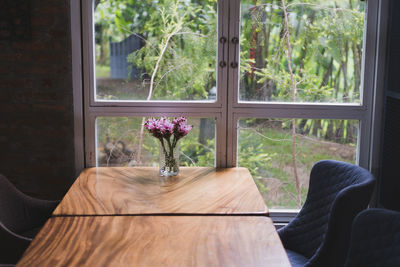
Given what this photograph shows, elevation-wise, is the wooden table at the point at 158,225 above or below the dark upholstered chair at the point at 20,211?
above

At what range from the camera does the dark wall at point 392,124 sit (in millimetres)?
3236

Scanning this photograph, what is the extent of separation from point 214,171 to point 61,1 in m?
A: 1.52

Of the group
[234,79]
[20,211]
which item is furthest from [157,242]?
[234,79]

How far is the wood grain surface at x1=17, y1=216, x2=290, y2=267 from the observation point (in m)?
1.91

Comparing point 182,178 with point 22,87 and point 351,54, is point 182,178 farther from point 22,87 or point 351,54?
point 351,54

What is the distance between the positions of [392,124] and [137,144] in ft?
5.74

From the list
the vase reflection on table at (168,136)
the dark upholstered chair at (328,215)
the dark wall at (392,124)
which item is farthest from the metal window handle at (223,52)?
the dark wall at (392,124)

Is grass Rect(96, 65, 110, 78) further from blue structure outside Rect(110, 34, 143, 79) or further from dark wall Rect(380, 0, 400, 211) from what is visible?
dark wall Rect(380, 0, 400, 211)

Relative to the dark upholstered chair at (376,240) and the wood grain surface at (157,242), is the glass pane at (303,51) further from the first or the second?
the dark upholstered chair at (376,240)

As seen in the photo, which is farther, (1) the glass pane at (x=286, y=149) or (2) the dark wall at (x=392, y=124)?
(1) the glass pane at (x=286, y=149)

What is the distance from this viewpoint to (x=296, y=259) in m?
2.71

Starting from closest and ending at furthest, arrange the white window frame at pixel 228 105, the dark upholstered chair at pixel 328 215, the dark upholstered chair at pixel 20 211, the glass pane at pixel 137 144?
the dark upholstered chair at pixel 328 215
the dark upholstered chair at pixel 20 211
the white window frame at pixel 228 105
the glass pane at pixel 137 144

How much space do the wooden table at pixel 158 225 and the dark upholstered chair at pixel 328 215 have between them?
34cm

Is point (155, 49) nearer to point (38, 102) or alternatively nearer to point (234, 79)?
→ point (234, 79)
